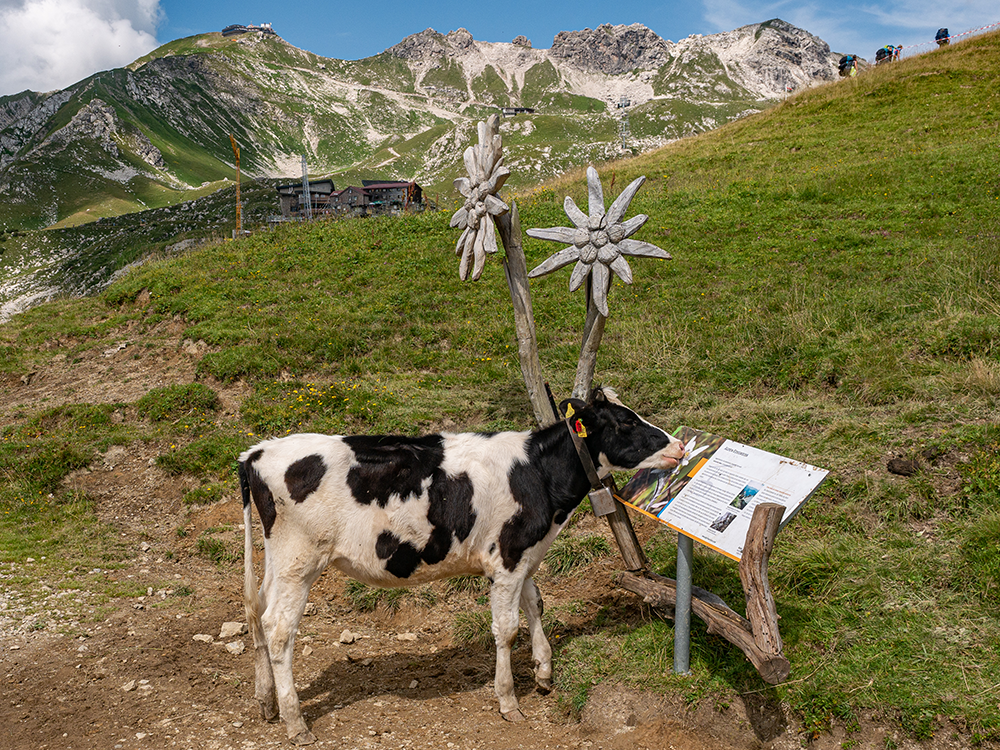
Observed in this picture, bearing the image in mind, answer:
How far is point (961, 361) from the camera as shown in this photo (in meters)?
8.52

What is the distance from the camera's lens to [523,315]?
6.96m

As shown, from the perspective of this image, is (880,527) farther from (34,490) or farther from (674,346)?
(34,490)

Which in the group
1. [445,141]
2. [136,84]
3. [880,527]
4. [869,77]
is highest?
[136,84]

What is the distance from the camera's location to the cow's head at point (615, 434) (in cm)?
539

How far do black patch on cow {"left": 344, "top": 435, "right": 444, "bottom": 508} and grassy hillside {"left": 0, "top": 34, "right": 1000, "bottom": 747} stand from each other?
7.81 feet

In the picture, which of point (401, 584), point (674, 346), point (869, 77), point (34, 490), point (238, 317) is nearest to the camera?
point (401, 584)

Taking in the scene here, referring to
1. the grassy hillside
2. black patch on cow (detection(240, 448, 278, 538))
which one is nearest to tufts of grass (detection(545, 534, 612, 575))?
the grassy hillside

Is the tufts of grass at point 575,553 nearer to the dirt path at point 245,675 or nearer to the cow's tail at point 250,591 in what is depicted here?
the dirt path at point 245,675

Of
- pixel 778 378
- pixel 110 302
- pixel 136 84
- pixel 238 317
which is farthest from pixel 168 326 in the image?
pixel 136 84

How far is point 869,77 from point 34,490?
1293 inches

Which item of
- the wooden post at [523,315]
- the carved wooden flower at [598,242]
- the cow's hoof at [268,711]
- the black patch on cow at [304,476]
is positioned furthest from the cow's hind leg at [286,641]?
the carved wooden flower at [598,242]

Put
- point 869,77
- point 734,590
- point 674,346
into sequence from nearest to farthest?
point 734,590 < point 674,346 < point 869,77

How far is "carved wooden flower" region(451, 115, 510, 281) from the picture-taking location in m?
6.75

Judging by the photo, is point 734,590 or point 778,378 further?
point 778,378
